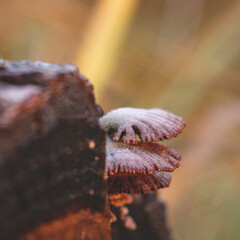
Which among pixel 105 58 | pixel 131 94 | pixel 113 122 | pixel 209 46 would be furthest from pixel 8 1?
pixel 113 122

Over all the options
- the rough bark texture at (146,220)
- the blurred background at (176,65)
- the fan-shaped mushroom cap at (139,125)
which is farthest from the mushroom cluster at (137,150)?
the blurred background at (176,65)

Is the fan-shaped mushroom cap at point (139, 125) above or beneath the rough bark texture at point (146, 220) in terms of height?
above

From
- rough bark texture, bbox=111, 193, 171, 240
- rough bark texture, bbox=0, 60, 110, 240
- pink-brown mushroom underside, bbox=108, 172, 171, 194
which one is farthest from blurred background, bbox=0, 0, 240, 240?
rough bark texture, bbox=0, 60, 110, 240

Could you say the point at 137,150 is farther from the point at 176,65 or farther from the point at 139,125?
the point at 176,65

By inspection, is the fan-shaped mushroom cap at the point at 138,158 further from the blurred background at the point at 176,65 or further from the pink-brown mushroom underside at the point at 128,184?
the blurred background at the point at 176,65

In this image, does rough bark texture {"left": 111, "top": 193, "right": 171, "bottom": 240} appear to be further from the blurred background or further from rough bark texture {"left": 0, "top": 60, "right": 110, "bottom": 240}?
the blurred background
